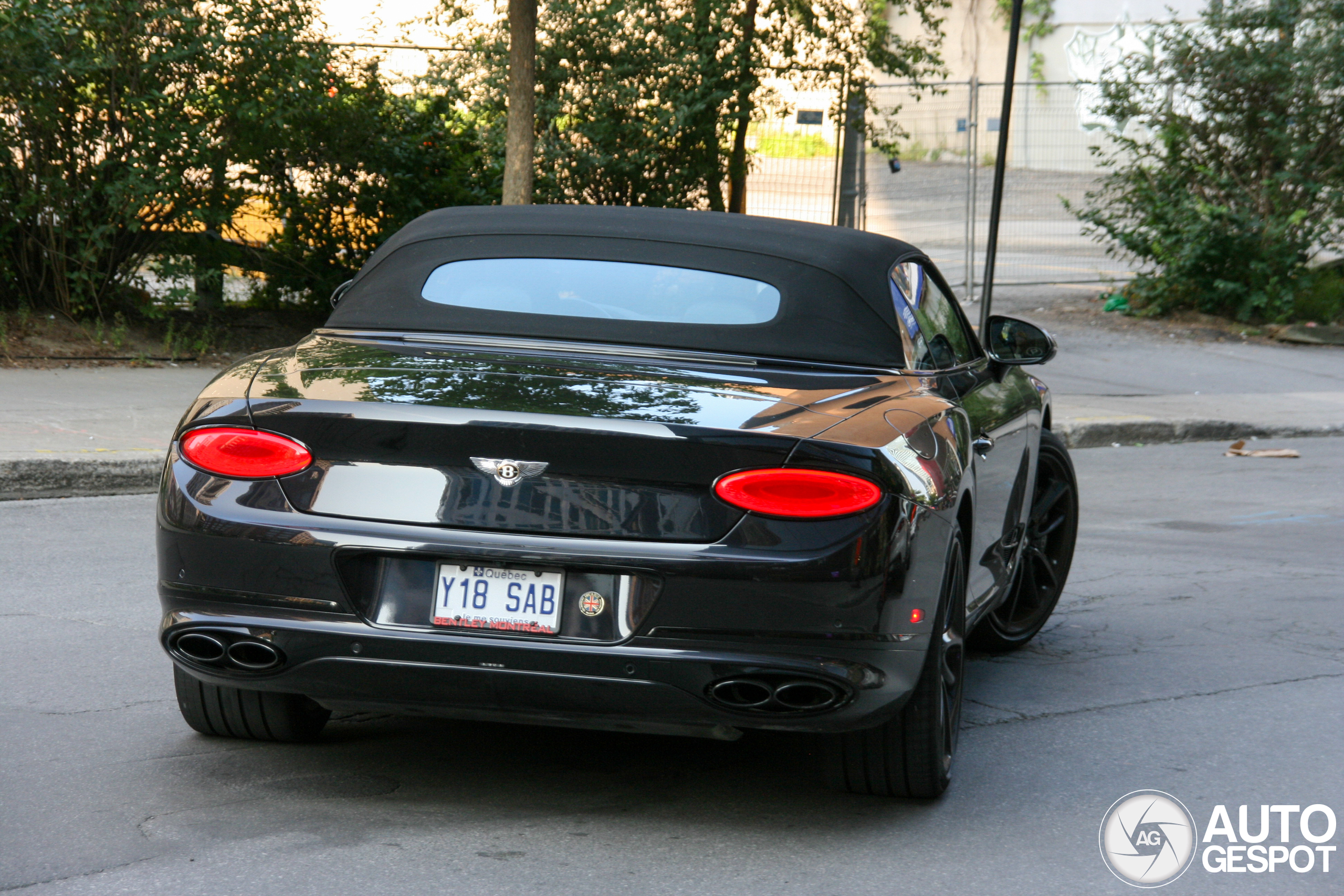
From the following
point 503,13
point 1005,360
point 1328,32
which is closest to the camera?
point 1005,360

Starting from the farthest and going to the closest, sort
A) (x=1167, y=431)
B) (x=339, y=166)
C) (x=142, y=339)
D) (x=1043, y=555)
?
(x=339, y=166)
(x=1167, y=431)
(x=142, y=339)
(x=1043, y=555)

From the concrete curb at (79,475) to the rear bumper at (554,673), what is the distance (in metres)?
4.64

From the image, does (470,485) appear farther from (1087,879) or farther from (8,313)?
(8,313)

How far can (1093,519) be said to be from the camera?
8.41 meters

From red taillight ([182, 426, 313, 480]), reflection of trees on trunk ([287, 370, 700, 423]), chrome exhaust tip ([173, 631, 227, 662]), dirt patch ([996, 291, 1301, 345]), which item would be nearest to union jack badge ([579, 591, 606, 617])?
reflection of trees on trunk ([287, 370, 700, 423])

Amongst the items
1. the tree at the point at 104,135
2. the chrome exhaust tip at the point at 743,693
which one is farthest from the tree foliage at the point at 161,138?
the chrome exhaust tip at the point at 743,693

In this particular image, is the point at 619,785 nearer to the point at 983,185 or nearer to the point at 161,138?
the point at 161,138

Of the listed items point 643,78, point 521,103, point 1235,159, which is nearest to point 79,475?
point 521,103

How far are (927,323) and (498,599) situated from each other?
179 cm

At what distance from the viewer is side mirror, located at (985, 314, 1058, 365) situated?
5.06 metres

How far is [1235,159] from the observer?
701 inches

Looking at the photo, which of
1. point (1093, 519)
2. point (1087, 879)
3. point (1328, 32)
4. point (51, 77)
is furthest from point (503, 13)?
point (1087, 879)

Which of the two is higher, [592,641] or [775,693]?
[592,641]

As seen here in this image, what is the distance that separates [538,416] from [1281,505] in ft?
23.2
